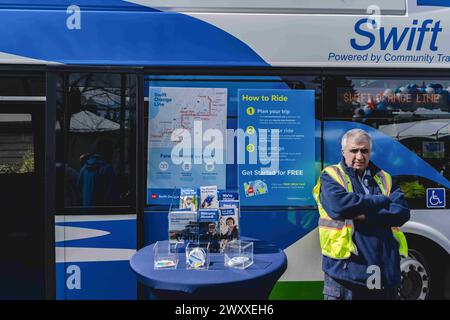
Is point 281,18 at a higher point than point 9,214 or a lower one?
higher

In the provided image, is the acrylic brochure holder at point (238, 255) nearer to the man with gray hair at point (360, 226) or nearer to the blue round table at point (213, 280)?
the blue round table at point (213, 280)

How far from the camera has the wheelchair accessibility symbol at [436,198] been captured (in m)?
3.76

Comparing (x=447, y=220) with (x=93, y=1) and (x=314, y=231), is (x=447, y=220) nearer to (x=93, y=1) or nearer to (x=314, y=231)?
(x=314, y=231)

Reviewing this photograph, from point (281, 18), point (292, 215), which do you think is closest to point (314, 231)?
point (292, 215)

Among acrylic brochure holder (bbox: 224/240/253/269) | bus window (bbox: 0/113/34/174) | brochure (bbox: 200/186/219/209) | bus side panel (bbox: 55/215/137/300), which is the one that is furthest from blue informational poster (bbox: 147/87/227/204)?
bus window (bbox: 0/113/34/174)

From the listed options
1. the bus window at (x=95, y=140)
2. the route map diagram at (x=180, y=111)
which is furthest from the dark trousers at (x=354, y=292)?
the bus window at (x=95, y=140)

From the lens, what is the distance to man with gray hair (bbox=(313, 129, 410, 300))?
9.51ft

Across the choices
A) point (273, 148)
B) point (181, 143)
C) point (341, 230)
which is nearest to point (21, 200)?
point (181, 143)

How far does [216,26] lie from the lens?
367 cm

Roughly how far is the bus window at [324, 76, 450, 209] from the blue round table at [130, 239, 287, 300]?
1.63 metres

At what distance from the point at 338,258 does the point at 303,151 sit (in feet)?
3.50

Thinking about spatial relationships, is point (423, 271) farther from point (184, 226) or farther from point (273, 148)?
point (184, 226)

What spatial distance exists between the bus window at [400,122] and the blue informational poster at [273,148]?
314 millimetres
